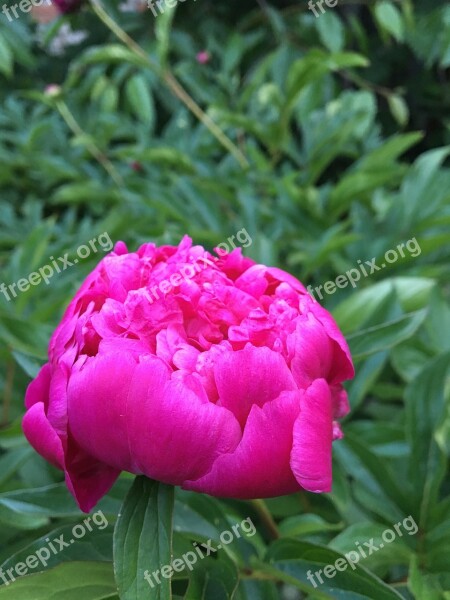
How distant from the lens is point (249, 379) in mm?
375

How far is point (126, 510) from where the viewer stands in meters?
0.39

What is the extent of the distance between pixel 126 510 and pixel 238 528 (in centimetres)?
19

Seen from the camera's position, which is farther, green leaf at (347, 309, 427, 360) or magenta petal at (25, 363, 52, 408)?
green leaf at (347, 309, 427, 360)

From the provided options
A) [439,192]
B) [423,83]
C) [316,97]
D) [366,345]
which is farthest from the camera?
[423,83]

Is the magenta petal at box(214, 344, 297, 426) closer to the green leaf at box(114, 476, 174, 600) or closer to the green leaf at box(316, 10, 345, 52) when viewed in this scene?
the green leaf at box(114, 476, 174, 600)

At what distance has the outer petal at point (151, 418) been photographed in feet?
1.20

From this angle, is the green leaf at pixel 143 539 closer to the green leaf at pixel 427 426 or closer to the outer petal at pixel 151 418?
the outer petal at pixel 151 418

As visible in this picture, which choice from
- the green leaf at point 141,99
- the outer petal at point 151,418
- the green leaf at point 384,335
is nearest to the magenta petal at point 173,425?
the outer petal at point 151,418

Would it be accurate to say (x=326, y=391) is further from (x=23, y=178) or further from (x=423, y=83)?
(x=423, y=83)

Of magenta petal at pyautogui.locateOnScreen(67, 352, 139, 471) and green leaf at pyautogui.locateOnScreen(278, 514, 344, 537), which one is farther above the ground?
magenta petal at pyautogui.locateOnScreen(67, 352, 139, 471)

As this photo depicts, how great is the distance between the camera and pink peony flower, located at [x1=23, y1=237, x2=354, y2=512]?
1.21 ft

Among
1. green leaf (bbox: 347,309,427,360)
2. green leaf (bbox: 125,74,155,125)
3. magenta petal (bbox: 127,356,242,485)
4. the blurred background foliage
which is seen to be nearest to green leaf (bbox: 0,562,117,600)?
the blurred background foliage

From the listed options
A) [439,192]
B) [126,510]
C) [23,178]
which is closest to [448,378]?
[126,510]

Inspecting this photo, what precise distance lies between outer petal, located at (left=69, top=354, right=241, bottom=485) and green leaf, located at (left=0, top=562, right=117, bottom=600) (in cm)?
10
